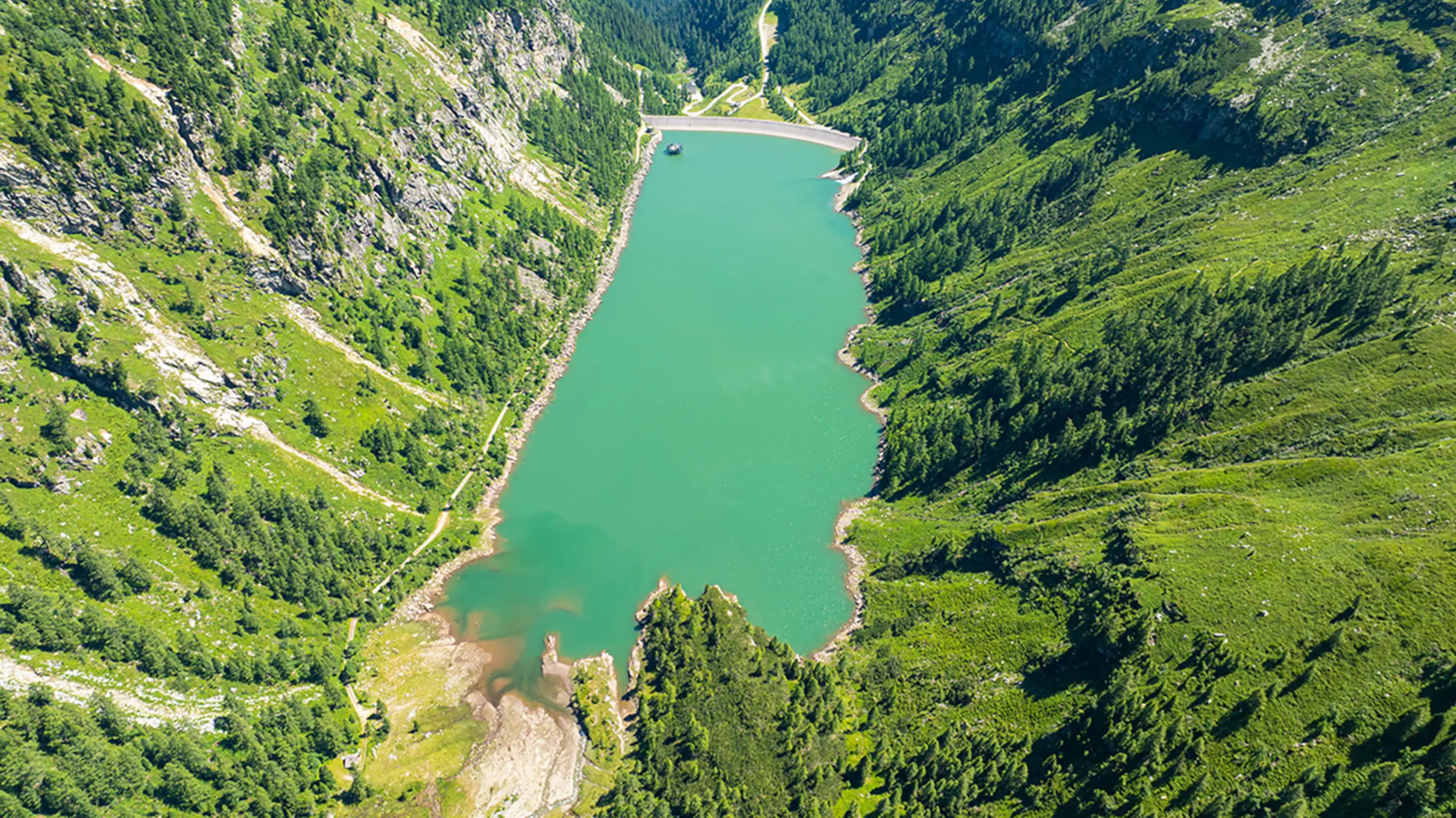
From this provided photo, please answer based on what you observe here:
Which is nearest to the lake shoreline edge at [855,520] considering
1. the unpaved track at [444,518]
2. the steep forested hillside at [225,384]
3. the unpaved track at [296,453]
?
the steep forested hillside at [225,384]

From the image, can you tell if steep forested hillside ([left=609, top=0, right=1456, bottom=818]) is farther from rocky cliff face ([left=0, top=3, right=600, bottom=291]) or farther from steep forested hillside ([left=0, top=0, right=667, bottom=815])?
rocky cliff face ([left=0, top=3, right=600, bottom=291])

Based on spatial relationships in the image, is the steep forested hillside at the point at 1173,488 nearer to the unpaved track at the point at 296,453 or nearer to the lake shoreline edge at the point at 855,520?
the lake shoreline edge at the point at 855,520

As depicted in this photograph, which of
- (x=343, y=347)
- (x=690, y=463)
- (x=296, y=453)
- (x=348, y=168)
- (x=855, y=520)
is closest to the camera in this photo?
(x=296, y=453)

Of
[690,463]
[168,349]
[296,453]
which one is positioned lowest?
[690,463]

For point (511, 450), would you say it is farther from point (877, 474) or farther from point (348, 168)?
point (877, 474)

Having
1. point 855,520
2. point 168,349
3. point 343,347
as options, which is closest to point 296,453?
point 168,349

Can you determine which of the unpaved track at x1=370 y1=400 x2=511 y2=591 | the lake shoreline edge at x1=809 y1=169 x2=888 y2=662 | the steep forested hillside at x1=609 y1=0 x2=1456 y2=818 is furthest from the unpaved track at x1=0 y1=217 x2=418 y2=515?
the lake shoreline edge at x1=809 y1=169 x2=888 y2=662

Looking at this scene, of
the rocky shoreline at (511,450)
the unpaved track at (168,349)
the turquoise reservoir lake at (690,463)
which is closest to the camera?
the unpaved track at (168,349)
